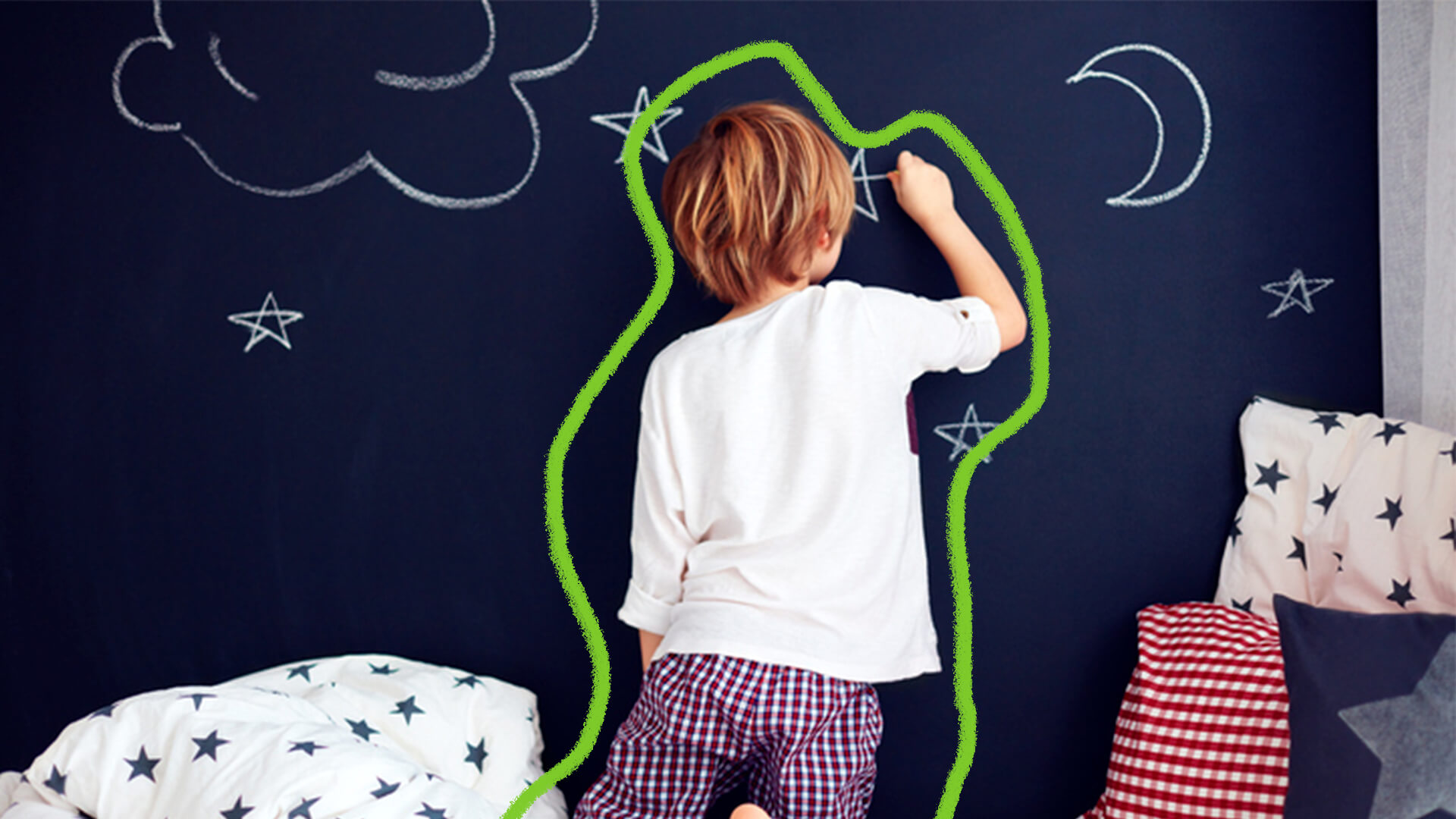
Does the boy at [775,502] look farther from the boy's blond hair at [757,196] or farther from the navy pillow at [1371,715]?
the navy pillow at [1371,715]

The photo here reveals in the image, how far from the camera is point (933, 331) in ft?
4.26

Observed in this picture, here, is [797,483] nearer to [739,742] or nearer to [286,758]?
[739,742]

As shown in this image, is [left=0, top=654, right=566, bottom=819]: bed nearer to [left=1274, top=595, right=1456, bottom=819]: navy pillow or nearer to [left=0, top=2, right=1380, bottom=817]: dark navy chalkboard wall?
[left=0, top=2, right=1380, bottom=817]: dark navy chalkboard wall

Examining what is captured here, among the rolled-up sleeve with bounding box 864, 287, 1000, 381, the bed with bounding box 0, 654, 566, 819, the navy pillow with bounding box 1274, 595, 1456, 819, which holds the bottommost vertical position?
the bed with bounding box 0, 654, 566, 819

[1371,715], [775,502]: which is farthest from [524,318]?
[1371,715]

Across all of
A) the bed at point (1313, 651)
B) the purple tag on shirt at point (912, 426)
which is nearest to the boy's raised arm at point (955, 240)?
the purple tag on shirt at point (912, 426)

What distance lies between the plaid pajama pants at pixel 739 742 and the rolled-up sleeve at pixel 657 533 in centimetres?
9

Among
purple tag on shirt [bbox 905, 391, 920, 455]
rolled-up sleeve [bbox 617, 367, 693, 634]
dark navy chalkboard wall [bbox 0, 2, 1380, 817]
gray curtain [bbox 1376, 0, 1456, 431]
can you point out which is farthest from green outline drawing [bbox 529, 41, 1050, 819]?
gray curtain [bbox 1376, 0, 1456, 431]

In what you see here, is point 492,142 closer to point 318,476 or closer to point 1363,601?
point 318,476

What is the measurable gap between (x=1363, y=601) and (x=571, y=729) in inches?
44.6

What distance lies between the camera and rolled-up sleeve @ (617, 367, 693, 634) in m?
1.32

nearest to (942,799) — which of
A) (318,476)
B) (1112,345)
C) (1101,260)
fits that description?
(1112,345)

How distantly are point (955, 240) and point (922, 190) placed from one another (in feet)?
0.30

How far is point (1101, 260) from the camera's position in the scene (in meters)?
1.48
